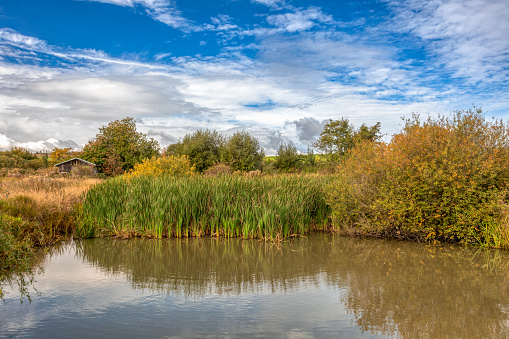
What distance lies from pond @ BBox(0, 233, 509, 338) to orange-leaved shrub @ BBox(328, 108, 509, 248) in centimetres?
75

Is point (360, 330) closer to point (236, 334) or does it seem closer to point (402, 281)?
point (236, 334)

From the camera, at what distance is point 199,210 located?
1170cm

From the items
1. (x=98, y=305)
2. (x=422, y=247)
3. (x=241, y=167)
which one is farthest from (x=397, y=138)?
(x=241, y=167)

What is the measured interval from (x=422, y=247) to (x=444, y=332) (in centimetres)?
562

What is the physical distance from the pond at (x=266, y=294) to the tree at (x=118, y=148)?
30.9 metres

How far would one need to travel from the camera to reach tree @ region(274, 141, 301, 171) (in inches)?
1366

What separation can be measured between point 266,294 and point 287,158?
28742mm

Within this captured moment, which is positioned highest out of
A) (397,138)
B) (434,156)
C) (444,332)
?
(397,138)

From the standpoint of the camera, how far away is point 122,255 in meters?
9.49

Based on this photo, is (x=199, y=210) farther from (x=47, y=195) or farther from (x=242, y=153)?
(x=242, y=153)

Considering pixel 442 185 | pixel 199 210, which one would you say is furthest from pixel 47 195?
pixel 442 185

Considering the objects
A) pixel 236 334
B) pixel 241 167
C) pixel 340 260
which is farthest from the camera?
pixel 241 167

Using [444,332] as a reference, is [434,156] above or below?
above

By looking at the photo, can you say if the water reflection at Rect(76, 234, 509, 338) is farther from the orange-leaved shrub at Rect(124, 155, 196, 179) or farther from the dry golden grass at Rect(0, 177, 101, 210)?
the orange-leaved shrub at Rect(124, 155, 196, 179)
